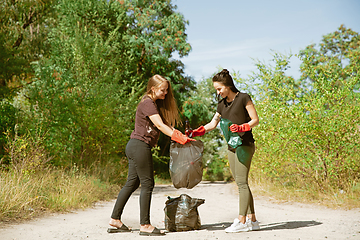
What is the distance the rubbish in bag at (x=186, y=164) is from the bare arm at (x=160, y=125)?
35cm

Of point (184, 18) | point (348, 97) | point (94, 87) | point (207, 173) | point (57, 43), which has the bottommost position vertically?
point (207, 173)

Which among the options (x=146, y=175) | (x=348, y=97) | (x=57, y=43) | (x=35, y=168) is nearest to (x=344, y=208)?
(x=348, y=97)

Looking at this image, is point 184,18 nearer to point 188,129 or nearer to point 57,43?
point 57,43

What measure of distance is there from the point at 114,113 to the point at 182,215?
334 inches

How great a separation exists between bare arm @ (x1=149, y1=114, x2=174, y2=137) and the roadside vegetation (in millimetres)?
2833

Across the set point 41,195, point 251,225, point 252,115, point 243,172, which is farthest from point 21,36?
point 251,225

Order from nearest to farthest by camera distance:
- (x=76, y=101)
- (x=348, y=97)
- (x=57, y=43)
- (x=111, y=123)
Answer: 1. (x=348, y=97)
2. (x=76, y=101)
3. (x=111, y=123)
4. (x=57, y=43)

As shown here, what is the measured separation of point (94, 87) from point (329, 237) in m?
8.50

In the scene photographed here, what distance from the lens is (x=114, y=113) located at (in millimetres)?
12609

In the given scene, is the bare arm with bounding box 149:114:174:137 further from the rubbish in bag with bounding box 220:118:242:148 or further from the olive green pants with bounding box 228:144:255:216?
the olive green pants with bounding box 228:144:255:216

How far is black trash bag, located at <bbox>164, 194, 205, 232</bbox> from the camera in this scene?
461 cm

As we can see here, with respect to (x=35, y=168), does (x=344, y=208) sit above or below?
below

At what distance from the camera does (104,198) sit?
27.3 ft

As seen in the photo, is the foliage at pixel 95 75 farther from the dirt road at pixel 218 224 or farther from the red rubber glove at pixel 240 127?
the red rubber glove at pixel 240 127
